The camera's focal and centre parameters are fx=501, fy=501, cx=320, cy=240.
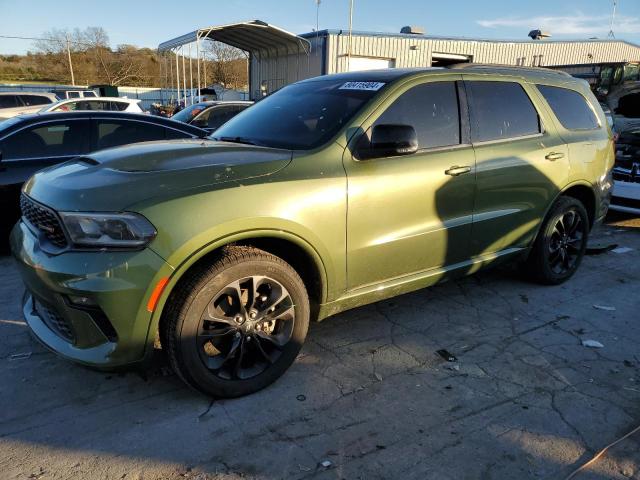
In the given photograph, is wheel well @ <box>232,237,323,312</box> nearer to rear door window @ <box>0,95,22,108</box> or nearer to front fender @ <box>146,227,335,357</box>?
front fender @ <box>146,227,335,357</box>

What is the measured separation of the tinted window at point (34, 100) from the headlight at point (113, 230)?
15566mm

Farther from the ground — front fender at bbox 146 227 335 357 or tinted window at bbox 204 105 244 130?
tinted window at bbox 204 105 244 130

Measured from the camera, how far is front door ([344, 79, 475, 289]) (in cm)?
305

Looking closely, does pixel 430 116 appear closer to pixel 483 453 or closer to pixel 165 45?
pixel 483 453

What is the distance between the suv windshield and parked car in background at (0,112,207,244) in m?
2.40

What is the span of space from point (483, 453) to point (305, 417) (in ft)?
2.98

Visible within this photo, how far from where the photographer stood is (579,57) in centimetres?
3012

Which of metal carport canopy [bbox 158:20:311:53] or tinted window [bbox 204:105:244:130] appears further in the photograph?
metal carport canopy [bbox 158:20:311:53]

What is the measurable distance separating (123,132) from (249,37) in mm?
20860

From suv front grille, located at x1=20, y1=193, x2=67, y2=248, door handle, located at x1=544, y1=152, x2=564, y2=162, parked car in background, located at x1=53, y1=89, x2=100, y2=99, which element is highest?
parked car in background, located at x1=53, y1=89, x2=100, y2=99

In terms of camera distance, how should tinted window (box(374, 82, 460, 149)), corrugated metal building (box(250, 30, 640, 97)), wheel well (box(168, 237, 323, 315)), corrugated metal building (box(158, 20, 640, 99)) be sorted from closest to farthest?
wheel well (box(168, 237, 323, 315)) → tinted window (box(374, 82, 460, 149)) → corrugated metal building (box(158, 20, 640, 99)) → corrugated metal building (box(250, 30, 640, 97))

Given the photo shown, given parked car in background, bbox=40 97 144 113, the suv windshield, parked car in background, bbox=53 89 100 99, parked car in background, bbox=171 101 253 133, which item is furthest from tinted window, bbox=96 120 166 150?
parked car in background, bbox=53 89 100 99

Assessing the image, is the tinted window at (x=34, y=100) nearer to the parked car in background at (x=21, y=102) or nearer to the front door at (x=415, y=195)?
the parked car in background at (x=21, y=102)

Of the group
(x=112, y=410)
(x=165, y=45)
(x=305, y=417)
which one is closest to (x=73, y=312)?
Answer: (x=112, y=410)
